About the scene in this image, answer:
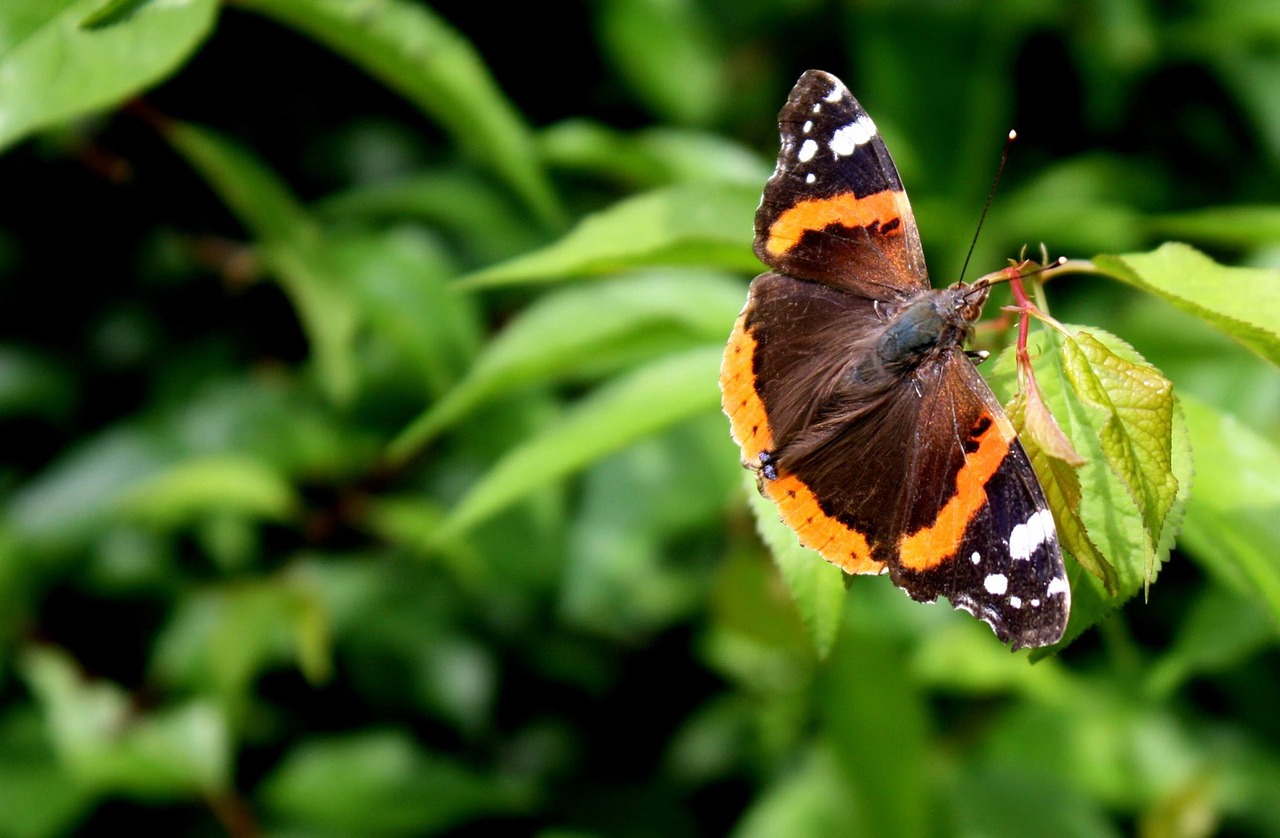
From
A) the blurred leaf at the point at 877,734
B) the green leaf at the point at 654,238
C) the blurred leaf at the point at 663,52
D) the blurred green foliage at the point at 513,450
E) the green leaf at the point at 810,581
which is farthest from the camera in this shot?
the blurred leaf at the point at 663,52

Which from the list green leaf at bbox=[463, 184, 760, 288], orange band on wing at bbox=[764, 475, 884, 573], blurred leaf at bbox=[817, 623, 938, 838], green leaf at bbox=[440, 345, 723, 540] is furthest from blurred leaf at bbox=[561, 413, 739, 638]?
orange band on wing at bbox=[764, 475, 884, 573]

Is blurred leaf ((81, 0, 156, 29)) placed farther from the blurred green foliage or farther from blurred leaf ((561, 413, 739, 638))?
blurred leaf ((561, 413, 739, 638))

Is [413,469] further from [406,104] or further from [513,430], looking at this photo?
[406,104]

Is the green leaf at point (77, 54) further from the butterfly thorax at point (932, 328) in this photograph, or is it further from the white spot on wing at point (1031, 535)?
the white spot on wing at point (1031, 535)

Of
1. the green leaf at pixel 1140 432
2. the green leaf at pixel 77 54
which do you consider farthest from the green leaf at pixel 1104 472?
the green leaf at pixel 77 54

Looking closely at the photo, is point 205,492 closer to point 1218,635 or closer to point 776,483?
point 776,483

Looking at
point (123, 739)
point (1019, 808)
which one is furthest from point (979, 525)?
point (123, 739)
